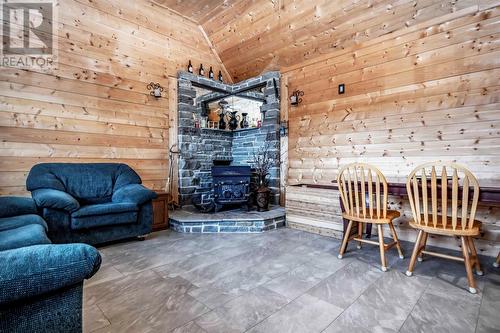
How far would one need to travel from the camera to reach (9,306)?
2.99 ft

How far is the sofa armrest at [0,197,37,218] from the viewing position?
2.35 metres

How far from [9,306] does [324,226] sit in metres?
3.22

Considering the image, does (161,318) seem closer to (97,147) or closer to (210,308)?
(210,308)

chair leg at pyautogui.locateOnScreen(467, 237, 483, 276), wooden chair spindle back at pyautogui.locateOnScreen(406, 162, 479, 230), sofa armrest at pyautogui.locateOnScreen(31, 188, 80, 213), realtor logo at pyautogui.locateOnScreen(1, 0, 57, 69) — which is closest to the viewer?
wooden chair spindle back at pyautogui.locateOnScreen(406, 162, 479, 230)

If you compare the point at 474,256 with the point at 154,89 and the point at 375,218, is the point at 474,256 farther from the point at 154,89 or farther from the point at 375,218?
the point at 154,89

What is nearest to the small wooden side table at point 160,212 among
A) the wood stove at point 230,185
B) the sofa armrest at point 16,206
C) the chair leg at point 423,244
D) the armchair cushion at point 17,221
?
the wood stove at point 230,185

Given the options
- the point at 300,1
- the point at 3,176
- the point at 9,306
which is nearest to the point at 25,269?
the point at 9,306

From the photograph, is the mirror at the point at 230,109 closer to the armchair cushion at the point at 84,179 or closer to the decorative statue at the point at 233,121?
the decorative statue at the point at 233,121

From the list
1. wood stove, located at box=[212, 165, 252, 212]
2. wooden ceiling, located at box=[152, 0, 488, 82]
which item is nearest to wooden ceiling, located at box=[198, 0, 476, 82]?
wooden ceiling, located at box=[152, 0, 488, 82]

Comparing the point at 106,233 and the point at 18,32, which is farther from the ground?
the point at 18,32

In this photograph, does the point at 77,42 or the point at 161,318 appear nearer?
the point at 161,318

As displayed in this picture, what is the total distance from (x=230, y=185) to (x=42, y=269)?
335 centimetres

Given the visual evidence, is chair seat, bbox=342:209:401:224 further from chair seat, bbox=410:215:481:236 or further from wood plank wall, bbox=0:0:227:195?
wood plank wall, bbox=0:0:227:195

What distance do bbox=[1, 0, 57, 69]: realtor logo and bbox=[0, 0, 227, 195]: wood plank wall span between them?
0.34 ft
